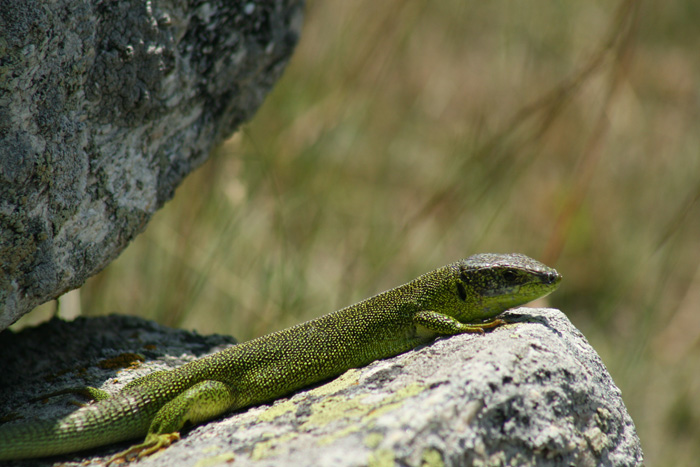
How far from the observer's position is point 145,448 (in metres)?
3.71

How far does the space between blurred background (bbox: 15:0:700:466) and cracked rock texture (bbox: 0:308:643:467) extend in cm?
226

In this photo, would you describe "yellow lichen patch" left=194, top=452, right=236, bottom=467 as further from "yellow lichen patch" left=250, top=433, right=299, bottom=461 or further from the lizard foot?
the lizard foot

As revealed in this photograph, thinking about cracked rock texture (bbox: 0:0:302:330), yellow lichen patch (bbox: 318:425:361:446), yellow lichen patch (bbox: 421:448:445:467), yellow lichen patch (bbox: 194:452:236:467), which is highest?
cracked rock texture (bbox: 0:0:302:330)

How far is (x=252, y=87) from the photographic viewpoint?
17.4 feet

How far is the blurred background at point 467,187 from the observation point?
6.95m

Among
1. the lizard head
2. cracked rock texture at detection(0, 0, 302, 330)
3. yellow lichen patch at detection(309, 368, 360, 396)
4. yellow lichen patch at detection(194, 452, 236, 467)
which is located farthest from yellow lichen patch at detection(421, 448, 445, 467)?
cracked rock texture at detection(0, 0, 302, 330)

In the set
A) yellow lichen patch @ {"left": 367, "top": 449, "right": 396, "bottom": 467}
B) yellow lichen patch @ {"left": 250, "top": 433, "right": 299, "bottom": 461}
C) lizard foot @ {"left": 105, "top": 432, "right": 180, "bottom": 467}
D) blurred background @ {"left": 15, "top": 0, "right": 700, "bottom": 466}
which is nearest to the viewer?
yellow lichen patch @ {"left": 367, "top": 449, "right": 396, "bottom": 467}

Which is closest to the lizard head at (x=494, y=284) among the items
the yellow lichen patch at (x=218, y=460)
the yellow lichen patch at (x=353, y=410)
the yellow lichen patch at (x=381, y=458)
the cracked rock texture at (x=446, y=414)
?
the cracked rock texture at (x=446, y=414)

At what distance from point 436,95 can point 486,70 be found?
3.27ft

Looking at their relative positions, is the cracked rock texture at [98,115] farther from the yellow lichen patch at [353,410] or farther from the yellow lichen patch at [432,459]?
the yellow lichen patch at [432,459]

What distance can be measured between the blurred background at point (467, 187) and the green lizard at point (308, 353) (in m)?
1.65

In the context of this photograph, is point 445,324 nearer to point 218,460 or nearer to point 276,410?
point 276,410

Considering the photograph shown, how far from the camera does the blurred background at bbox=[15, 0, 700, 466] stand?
22.8 feet

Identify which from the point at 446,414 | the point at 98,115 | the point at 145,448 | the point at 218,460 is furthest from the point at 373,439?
the point at 98,115
